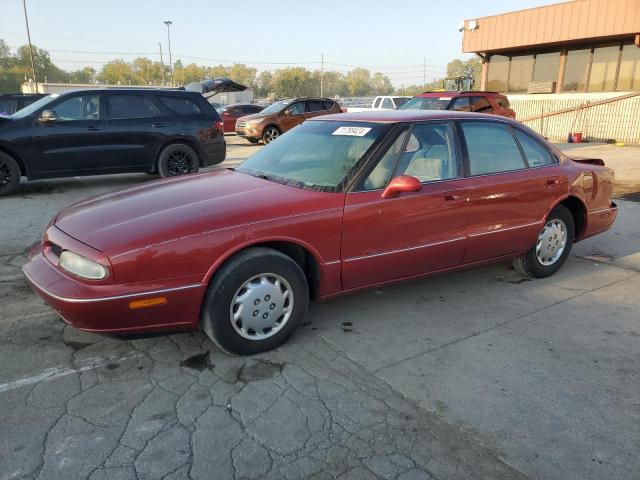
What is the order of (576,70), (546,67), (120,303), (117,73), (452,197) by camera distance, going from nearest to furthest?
(120,303) → (452,197) → (576,70) → (546,67) → (117,73)

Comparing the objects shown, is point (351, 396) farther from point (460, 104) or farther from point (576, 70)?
point (576, 70)

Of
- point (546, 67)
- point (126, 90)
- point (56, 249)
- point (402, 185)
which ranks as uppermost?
point (546, 67)

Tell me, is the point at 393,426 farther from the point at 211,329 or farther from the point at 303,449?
the point at 211,329

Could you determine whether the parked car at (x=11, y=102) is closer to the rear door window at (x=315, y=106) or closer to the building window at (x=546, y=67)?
the rear door window at (x=315, y=106)

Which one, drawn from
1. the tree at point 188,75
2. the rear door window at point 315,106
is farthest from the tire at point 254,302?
the tree at point 188,75

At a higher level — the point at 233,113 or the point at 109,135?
the point at 109,135

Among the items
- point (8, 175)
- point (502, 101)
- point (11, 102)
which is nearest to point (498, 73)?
point (502, 101)

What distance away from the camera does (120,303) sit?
2793 millimetres

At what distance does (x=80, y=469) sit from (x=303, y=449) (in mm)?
989

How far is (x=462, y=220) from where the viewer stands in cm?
396

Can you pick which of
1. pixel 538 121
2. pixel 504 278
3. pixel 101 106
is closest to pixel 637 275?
pixel 504 278

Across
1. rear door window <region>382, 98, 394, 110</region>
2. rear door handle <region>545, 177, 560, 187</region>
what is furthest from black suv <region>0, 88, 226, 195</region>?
rear door window <region>382, 98, 394, 110</region>

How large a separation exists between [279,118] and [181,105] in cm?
836

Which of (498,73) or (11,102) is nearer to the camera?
(11,102)
